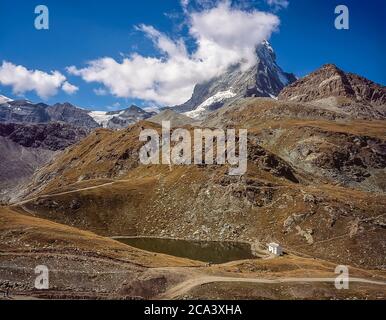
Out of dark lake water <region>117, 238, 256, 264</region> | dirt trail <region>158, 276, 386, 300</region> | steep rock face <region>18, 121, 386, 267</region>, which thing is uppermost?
steep rock face <region>18, 121, 386, 267</region>

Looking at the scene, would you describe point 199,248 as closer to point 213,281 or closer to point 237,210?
point 237,210

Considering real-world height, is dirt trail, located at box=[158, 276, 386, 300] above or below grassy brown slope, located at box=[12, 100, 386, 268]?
below

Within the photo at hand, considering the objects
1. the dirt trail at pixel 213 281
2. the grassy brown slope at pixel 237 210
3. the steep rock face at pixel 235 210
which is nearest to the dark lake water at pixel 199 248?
the steep rock face at pixel 235 210

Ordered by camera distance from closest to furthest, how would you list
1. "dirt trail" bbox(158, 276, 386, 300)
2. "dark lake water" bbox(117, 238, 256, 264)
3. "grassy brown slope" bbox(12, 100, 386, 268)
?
"dirt trail" bbox(158, 276, 386, 300) → "dark lake water" bbox(117, 238, 256, 264) → "grassy brown slope" bbox(12, 100, 386, 268)

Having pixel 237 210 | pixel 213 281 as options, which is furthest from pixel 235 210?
pixel 213 281

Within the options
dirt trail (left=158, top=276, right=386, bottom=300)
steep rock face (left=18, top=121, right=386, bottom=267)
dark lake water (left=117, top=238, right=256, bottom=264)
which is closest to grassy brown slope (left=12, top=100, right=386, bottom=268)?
steep rock face (left=18, top=121, right=386, bottom=267)

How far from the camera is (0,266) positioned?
63.7m

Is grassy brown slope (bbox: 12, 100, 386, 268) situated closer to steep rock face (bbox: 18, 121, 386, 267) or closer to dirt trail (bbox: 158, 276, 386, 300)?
steep rock face (bbox: 18, 121, 386, 267)

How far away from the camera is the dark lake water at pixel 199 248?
108 meters

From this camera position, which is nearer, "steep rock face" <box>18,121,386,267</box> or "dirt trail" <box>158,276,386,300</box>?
"dirt trail" <box>158,276,386,300</box>

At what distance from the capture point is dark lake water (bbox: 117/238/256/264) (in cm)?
10819

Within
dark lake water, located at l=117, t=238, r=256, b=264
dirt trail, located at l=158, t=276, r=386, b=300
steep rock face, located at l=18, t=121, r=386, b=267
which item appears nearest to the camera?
dirt trail, located at l=158, t=276, r=386, b=300
